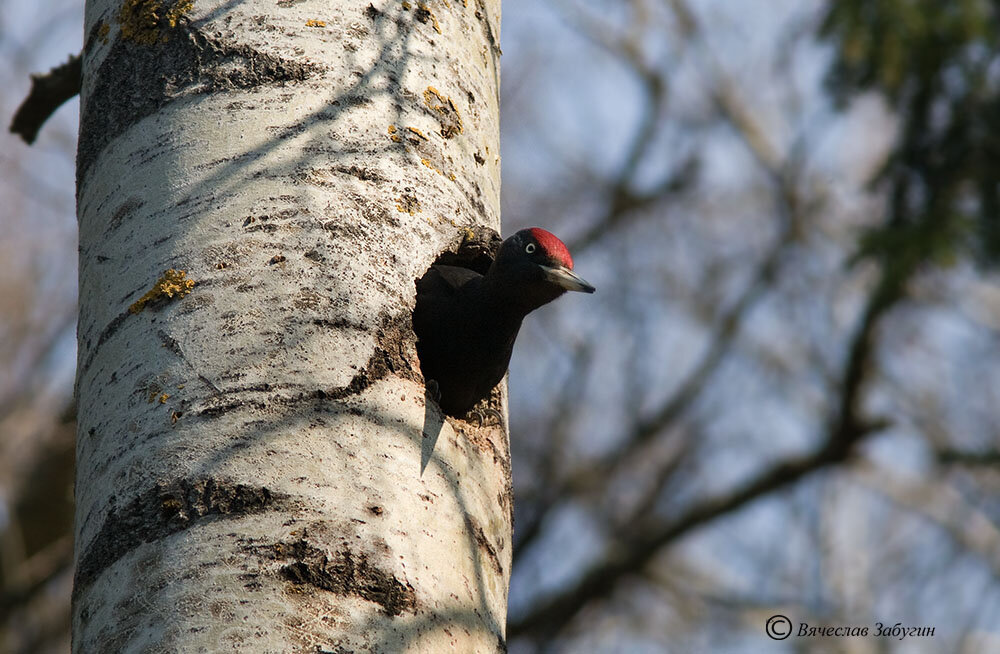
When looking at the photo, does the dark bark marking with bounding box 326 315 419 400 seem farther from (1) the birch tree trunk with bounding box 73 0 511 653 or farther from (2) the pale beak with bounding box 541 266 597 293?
(2) the pale beak with bounding box 541 266 597 293

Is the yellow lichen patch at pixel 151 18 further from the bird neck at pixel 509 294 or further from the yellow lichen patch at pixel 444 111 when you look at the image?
the bird neck at pixel 509 294

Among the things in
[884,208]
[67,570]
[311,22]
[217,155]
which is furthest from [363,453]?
[67,570]

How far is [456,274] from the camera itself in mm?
2949

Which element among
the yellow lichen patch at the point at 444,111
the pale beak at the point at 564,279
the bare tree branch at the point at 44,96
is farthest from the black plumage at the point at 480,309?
the bare tree branch at the point at 44,96

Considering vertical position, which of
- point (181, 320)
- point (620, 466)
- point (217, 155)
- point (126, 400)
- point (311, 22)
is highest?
point (620, 466)

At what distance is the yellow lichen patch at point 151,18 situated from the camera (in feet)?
7.29

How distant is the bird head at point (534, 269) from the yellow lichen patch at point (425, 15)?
70cm

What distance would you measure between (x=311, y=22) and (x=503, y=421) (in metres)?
1.13

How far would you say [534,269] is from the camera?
3.11m

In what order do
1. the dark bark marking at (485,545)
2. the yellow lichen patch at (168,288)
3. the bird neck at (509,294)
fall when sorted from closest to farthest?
the yellow lichen patch at (168,288), the dark bark marking at (485,545), the bird neck at (509,294)

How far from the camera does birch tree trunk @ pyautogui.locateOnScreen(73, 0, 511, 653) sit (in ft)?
5.46

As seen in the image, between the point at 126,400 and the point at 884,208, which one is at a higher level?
the point at 884,208

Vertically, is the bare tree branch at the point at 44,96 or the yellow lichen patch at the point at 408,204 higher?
the bare tree branch at the point at 44,96

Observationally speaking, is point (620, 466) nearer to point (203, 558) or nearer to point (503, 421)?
point (503, 421)
